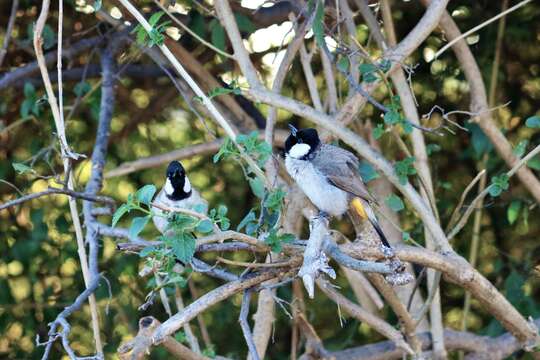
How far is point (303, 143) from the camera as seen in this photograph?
2881 millimetres

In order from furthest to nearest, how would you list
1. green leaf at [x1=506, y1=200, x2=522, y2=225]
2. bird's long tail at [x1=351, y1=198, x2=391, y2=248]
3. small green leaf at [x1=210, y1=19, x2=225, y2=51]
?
green leaf at [x1=506, y1=200, x2=522, y2=225]
small green leaf at [x1=210, y1=19, x2=225, y2=51]
bird's long tail at [x1=351, y1=198, x2=391, y2=248]

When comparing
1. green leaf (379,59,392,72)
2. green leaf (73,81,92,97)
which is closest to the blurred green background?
green leaf (73,81,92,97)

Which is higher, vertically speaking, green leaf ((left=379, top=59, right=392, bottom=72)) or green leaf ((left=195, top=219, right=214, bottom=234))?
green leaf ((left=379, top=59, right=392, bottom=72))

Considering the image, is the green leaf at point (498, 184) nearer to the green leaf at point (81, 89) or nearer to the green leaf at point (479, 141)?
the green leaf at point (479, 141)

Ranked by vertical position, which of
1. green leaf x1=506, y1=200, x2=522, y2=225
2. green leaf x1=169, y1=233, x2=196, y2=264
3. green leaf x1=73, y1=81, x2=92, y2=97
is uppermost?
green leaf x1=73, y1=81, x2=92, y2=97

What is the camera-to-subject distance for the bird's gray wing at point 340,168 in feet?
9.21

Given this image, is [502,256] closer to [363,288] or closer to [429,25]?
[363,288]

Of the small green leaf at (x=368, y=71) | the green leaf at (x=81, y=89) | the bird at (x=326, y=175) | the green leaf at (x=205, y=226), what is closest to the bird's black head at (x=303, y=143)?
the bird at (x=326, y=175)

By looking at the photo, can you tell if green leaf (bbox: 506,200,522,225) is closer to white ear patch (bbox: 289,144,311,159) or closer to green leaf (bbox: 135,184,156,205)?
white ear patch (bbox: 289,144,311,159)

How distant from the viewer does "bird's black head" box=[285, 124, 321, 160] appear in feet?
9.40

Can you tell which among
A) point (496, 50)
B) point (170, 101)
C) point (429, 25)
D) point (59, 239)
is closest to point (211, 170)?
point (170, 101)

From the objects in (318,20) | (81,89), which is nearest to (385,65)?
(318,20)

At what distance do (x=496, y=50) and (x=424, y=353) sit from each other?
1.22m

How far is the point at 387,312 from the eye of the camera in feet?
12.5
